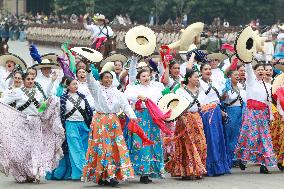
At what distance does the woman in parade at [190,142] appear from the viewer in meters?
12.8

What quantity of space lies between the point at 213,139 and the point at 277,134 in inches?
41.7

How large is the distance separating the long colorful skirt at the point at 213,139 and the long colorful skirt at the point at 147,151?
806 mm

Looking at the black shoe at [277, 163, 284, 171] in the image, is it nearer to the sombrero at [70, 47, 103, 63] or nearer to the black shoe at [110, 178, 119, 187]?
the black shoe at [110, 178, 119, 187]

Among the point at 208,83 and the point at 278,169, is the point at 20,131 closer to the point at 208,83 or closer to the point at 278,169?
the point at 208,83

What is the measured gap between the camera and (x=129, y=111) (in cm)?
1216

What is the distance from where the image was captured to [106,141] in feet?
39.8

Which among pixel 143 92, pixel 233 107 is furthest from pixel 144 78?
pixel 233 107

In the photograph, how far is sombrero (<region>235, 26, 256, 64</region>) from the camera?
1307 centimetres

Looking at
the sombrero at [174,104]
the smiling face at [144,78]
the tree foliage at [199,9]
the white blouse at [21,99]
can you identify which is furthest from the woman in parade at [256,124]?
the tree foliage at [199,9]

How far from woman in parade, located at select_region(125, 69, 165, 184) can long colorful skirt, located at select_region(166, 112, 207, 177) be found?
274mm

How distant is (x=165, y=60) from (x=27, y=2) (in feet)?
199

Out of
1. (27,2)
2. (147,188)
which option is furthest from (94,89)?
(27,2)

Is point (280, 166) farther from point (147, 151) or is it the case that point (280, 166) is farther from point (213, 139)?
point (147, 151)

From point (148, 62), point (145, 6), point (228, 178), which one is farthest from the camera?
point (145, 6)
